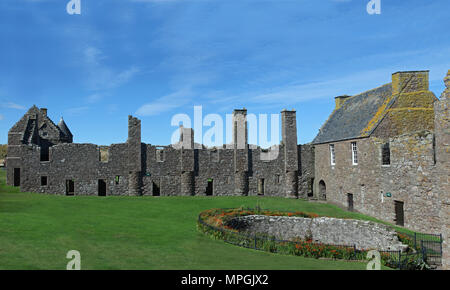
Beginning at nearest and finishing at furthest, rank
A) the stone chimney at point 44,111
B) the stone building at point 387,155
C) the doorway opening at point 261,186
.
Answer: the stone building at point 387,155 < the doorway opening at point 261,186 < the stone chimney at point 44,111

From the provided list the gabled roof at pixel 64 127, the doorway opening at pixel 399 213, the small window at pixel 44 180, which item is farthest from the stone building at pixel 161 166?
the doorway opening at pixel 399 213

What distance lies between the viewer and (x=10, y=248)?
497 inches

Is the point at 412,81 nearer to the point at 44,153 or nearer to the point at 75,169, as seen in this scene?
the point at 75,169

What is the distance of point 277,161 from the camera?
3888 cm

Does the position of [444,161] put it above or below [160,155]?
below

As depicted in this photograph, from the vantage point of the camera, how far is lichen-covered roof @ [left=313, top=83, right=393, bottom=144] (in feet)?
98.6

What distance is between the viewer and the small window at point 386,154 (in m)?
27.1

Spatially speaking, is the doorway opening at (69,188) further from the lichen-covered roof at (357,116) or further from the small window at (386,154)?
the small window at (386,154)

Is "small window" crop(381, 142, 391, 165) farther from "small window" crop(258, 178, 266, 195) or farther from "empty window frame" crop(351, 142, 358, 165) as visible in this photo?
"small window" crop(258, 178, 266, 195)

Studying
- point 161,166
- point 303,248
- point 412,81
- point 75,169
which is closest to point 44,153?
point 75,169

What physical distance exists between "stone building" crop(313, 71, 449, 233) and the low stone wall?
4221 millimetres

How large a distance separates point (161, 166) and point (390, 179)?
2383 cm

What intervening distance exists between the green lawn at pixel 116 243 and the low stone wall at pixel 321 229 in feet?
16.0

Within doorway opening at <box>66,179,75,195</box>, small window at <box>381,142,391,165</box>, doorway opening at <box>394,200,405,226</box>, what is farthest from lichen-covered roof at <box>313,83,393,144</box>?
doorway opening at <box>66,179,75,195</box>
